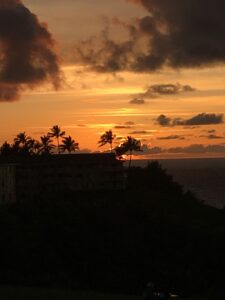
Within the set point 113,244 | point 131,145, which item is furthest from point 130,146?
point 113,244

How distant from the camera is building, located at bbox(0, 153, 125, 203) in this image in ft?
310

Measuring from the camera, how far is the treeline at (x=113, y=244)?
195 ft

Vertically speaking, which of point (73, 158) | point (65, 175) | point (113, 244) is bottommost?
point (113, 244)

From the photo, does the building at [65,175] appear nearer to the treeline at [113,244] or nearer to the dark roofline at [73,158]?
the dark roofline at [73,158]

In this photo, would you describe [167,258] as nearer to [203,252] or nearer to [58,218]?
[203,252]

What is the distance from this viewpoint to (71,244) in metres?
66.6

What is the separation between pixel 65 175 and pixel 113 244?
30.4 metres

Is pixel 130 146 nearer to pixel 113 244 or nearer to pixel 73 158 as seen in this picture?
pixel 73 158

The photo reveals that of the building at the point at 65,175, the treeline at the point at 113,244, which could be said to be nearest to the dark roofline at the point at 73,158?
the building at the point at 65,175

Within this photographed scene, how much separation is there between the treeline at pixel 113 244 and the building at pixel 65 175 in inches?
436

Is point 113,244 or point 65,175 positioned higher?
point 65,175

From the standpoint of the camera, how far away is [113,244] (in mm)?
66750

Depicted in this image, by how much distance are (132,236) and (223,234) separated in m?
9.41

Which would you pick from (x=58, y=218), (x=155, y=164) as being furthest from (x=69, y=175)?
(x=58, y=218)
